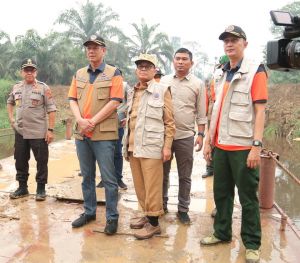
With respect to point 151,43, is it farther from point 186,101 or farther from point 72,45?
point 186,101

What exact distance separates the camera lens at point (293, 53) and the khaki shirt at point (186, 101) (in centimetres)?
170

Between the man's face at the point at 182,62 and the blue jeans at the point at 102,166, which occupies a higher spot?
the man's face at the point at 182,62

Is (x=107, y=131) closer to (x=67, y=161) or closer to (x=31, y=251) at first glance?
(x=31, y=251)

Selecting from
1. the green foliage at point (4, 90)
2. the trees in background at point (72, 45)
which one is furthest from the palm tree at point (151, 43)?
→ the green foliage at point (4, 90)

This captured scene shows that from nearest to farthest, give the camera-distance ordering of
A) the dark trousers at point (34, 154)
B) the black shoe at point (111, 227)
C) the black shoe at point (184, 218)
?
the black shoe at point (111, 227), the black shoe at point (184, 218), the dark trousers at point (34, 154)

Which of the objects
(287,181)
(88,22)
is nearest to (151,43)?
(88,22)

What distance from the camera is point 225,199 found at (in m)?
3.47

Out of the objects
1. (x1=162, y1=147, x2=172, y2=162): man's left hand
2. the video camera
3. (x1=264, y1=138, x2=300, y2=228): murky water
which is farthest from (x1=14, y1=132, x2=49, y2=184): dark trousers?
(x1=264, y1=138, x2=300, y2=228): murky water

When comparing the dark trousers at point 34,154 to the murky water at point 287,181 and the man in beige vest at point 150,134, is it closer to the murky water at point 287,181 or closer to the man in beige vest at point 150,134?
the man in beige vest at point 150,134

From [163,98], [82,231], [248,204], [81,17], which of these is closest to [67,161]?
[82,231]

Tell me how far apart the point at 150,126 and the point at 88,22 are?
91.0ft

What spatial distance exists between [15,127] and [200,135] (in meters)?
2.35

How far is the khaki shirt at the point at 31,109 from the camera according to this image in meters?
4.70

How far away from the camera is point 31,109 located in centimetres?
471
